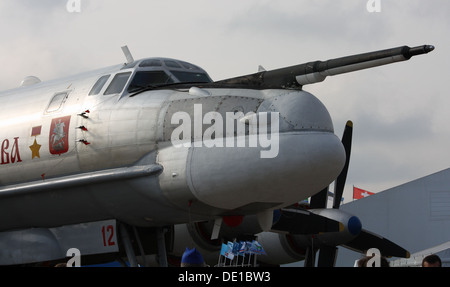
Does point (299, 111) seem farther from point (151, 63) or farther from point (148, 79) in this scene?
point (151, 63)

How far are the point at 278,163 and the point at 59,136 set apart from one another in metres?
4.00

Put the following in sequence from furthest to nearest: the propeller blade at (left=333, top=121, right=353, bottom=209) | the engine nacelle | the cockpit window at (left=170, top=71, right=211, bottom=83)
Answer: the propeller blade at (left=333, top=121, right=353, bottom=209) < the engine nacelle < the cockpit window at (left=170, top=71, right=211, bottom=83)

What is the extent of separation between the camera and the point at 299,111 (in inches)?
389

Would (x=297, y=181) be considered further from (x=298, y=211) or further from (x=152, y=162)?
(x=298, y=211)

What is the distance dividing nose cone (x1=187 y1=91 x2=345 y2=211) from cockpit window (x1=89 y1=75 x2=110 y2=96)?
104 inches

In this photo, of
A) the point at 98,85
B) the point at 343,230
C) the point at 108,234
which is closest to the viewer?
the point at 108,234

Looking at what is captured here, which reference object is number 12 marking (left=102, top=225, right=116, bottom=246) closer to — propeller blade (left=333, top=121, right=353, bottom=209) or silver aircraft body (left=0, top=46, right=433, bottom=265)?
silver aircraft body (left=0, top=46, right=433, bottom=265)

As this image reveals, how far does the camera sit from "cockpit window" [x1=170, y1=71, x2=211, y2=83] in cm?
1224

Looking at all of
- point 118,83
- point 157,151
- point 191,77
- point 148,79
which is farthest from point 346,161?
point 157,151

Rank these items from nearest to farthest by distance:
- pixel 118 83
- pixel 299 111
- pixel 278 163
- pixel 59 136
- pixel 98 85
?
pixel 278 163, pixel 299 111, pixel 59 136, pixel 118 83, pixel 98 85

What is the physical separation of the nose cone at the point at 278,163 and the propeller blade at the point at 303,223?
16.4 ft

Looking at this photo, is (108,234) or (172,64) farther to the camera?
(172,64)

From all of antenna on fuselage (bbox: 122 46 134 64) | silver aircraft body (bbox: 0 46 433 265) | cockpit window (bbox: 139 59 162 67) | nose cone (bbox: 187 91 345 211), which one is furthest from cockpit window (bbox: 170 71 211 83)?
nose cone (bbox: 187 91 345 211)
